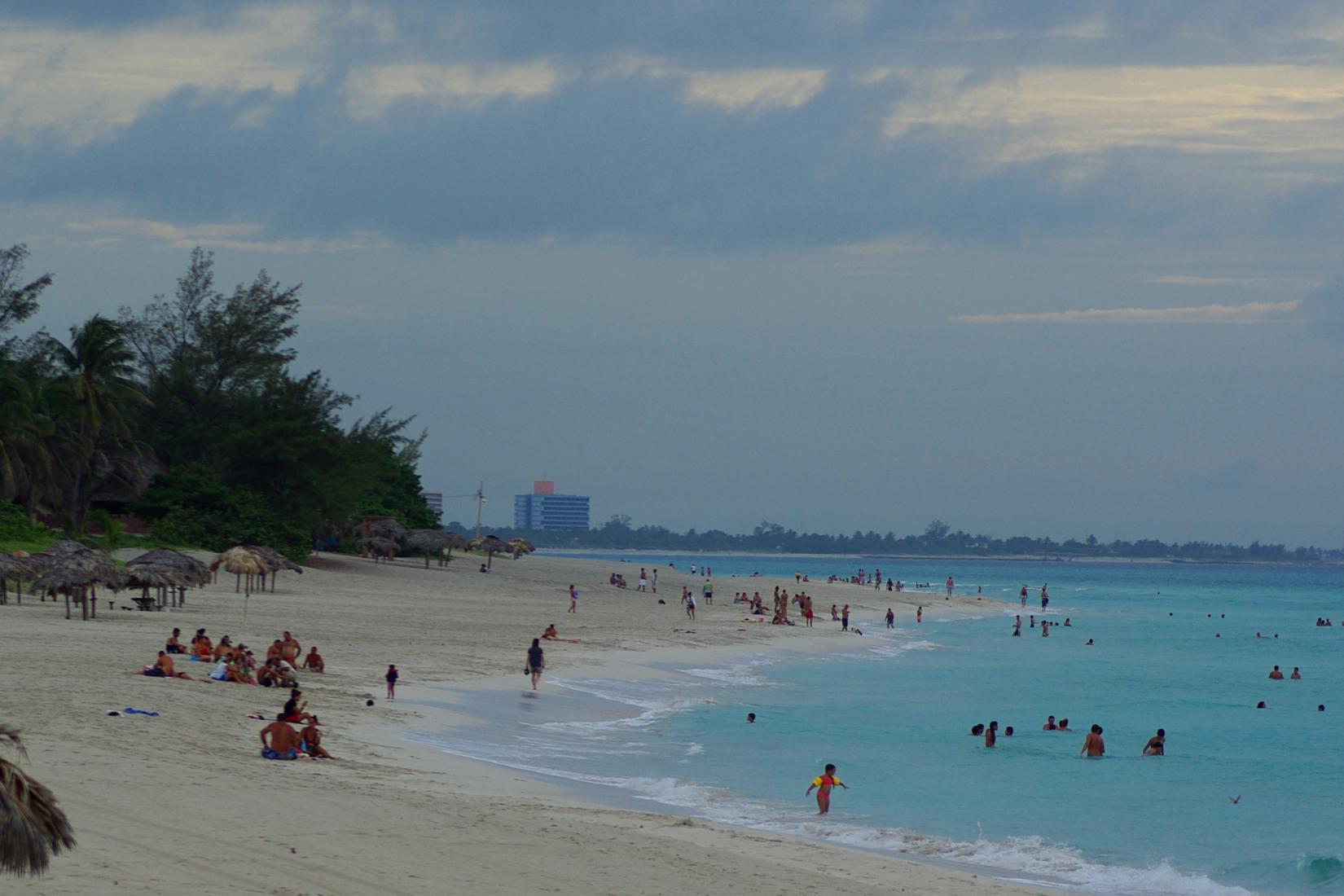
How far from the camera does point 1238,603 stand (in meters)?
98.6

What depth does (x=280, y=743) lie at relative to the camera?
47.8 feet

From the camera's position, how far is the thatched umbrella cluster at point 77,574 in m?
25.1

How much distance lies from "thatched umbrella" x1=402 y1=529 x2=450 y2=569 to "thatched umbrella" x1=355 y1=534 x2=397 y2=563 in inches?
39.4

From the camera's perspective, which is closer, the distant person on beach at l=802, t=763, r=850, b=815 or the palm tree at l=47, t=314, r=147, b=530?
the distant person on beach at l=802, t=763, r=850, b=815

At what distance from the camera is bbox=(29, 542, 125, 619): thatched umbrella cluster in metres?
25.1

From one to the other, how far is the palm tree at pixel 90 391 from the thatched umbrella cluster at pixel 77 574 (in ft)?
67.4

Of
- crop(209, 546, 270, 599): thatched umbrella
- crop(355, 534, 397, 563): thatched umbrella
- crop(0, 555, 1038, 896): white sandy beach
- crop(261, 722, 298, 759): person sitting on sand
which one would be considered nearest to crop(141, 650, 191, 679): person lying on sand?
crop(0, 555, 1038, 896): white sandy beach

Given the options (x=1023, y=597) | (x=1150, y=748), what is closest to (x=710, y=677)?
(x=1150, y=748)

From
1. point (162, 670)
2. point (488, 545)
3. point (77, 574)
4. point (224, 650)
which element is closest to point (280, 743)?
point (162, 670)

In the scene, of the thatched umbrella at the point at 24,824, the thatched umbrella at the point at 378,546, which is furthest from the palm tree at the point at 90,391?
the thatched umbrella at the point at 24,824

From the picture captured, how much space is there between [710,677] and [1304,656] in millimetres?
32758

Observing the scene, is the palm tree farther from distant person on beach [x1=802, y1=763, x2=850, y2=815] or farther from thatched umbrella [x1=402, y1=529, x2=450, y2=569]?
distant person on beach [x1=802, y1=763, x2=850, y2=815]

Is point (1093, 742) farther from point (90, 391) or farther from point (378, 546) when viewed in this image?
point (378, 546)

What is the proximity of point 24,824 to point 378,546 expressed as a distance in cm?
5299
